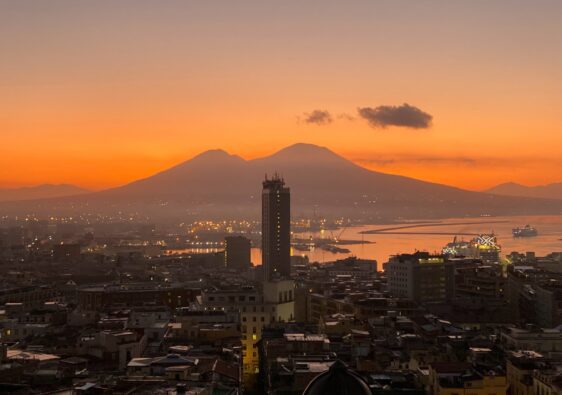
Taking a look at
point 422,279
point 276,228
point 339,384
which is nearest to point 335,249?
point 276,228

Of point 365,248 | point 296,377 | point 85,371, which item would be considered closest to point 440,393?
point 296,377

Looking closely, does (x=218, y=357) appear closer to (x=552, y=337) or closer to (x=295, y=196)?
(x=552, y=337)

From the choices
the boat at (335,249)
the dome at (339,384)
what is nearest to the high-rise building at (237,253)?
the boat at (335,249)

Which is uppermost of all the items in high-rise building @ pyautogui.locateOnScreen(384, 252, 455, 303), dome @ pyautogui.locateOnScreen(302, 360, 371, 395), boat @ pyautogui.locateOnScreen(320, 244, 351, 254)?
dome @ pyautogui.locateOnScreen(302, 360, 371, 395)

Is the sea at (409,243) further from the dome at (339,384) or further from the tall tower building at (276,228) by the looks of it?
the dome at (339,384)

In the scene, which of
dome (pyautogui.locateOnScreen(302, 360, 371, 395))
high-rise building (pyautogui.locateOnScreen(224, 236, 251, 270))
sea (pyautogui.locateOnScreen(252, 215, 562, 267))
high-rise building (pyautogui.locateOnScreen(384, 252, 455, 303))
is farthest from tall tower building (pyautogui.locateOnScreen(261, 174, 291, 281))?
dome (pyautogui.locateOnScreen(302, 360, 371, 395))

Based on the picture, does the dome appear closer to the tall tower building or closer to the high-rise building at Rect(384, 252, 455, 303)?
the high-rise building at Rect(384, 252, 455, 303)
